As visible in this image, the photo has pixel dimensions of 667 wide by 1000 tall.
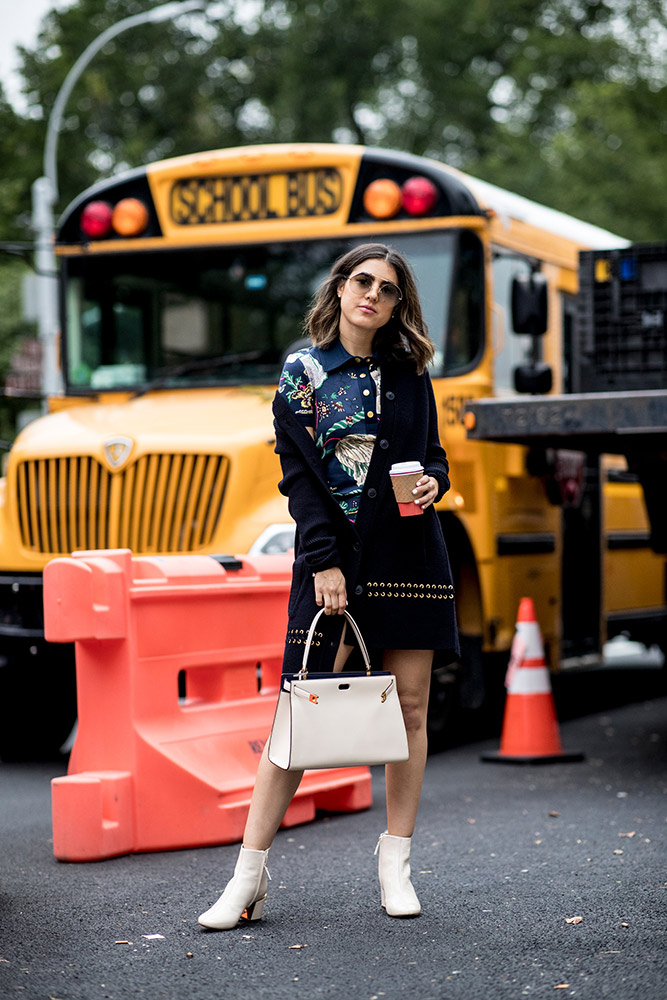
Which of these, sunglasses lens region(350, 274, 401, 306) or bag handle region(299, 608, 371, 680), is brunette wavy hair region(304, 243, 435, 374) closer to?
sunglasses lens region(350, 274, 401, 306)

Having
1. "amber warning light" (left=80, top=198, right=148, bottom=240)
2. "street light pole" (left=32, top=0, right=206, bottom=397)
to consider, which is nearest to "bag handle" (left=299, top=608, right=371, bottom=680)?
Result: "amber warning light" (left=80, top=198, right=148, bottom=240)

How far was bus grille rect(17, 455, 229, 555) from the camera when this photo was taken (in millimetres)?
7043

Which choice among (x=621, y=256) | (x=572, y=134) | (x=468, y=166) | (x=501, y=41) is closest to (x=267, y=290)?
(x=621, y=256)

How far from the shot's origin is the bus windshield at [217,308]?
7770 mm

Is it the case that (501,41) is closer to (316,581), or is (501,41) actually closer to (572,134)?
(572,134)

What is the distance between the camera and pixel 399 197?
7809mm

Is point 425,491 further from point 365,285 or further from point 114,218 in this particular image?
point 114,218

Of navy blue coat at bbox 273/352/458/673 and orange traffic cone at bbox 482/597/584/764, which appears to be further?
orange traffic cone at bbox 482/597/584/764

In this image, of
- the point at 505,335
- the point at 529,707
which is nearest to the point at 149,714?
the point at 529,707

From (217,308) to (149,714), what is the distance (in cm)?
325

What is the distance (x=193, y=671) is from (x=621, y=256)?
316 cm

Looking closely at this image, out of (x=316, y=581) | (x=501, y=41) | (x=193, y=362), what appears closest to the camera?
→ (x=316, y=581)

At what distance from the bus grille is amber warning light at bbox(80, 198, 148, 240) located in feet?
5.37

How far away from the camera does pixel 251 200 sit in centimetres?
811
